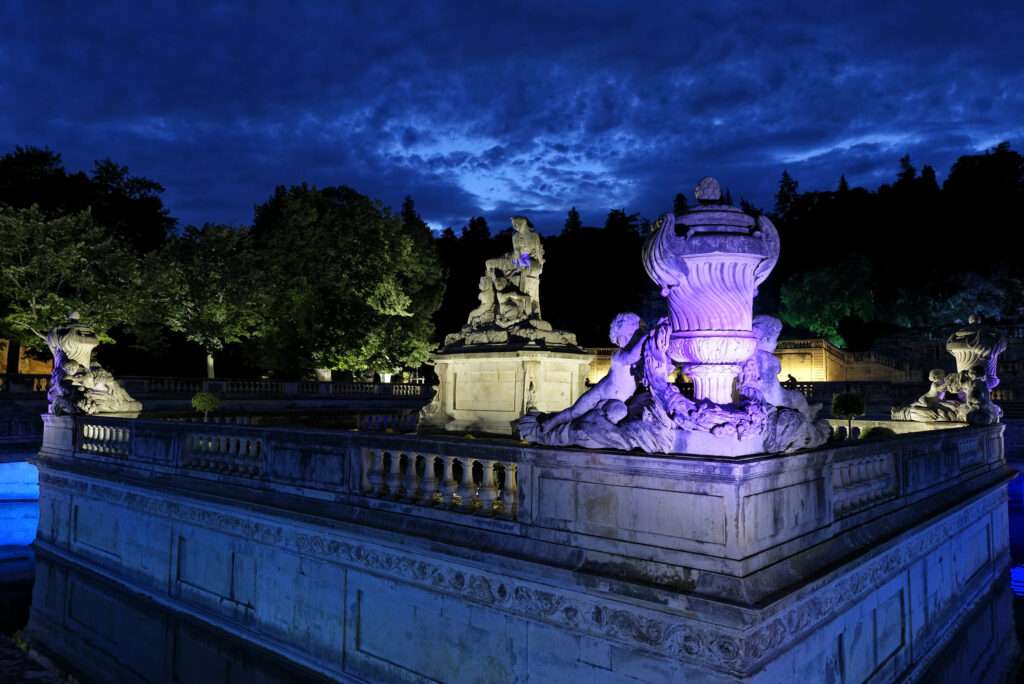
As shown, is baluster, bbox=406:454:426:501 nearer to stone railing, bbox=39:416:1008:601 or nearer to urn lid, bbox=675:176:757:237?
stone railing, bbox=39:416:1008:601

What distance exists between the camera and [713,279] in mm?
6082

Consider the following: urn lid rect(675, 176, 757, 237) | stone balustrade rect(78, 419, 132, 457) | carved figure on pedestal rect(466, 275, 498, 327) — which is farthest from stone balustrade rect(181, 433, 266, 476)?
carved figure on pedestal rect(466, 275, 498, 327)

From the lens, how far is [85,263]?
30.4m

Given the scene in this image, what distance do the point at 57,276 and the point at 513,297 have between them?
79.4 ft

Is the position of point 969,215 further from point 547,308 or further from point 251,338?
point 251,338

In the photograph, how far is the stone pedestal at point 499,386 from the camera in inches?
563

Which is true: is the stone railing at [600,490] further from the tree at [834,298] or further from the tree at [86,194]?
the tree at [834,298]

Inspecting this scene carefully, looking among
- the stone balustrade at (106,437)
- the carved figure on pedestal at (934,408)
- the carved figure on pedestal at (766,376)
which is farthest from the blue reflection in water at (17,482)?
the carved figure on pedestal at (934,408)

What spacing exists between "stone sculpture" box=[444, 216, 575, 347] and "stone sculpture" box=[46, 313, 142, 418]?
6408 mm

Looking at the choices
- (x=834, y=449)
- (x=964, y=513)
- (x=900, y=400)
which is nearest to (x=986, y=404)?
(x=964, y=513)

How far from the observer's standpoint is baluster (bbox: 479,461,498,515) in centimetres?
637

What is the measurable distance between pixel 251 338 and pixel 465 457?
113 ft

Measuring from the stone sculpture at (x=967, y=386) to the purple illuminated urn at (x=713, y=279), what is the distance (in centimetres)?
807

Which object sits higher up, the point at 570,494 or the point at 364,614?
the point at 570,494
